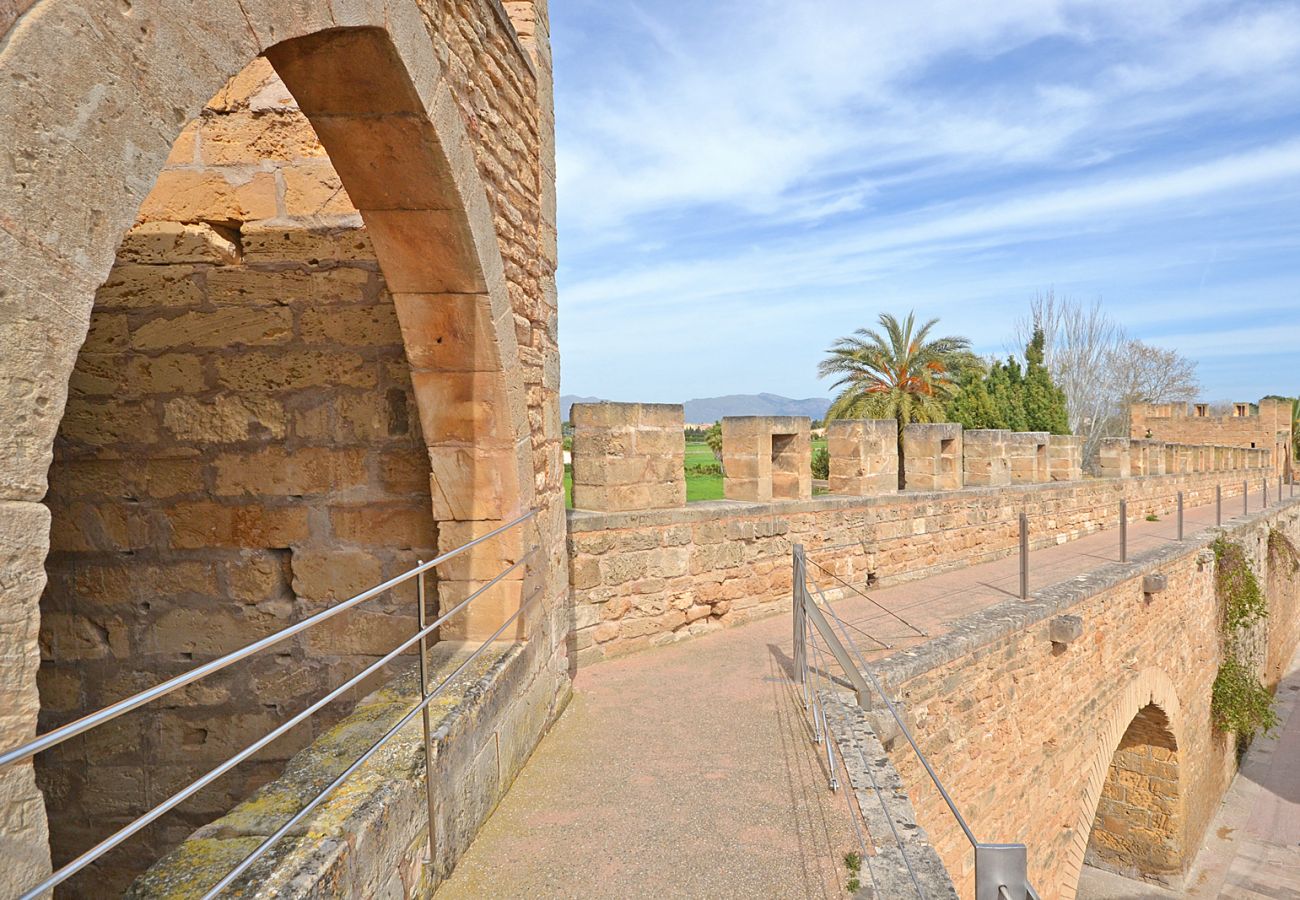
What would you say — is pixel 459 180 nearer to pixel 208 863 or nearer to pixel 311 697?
pixel 208 863

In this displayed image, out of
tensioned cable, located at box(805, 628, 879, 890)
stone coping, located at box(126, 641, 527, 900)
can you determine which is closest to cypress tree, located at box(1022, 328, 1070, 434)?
tensioned cable, located at box(805, 628, 879, 890)

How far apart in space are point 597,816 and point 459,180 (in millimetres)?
2789

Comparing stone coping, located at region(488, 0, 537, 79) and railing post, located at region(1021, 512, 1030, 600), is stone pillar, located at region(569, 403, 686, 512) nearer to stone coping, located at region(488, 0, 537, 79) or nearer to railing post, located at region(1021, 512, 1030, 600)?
stone coping, located at region(488, 0, 537, 79)

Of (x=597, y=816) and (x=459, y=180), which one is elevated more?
(x=459, y=180)

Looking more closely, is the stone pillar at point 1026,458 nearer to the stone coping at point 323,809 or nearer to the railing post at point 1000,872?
the stone coping at point 323,809

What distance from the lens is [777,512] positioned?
7.45 metres

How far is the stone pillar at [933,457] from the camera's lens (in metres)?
9.78

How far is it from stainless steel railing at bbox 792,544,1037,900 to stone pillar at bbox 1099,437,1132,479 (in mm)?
11346

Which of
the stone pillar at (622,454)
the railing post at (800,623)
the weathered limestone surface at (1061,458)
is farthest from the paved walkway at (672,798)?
the weathered limestone surface at (1061,458)

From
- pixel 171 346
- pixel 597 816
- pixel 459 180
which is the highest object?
pixel 459 180

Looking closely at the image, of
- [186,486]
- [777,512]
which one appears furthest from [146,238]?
[777,512]

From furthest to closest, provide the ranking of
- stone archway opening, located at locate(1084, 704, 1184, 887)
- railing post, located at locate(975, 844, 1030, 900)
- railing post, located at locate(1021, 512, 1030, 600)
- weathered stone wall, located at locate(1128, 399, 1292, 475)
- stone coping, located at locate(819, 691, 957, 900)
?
weathered stone wall, located at locate(1128, 399, 1292, 475), stone archway opening, located at locate(1084, 704, 1184, 887), railing post, located at locate(1021, 512, 1030, 600), stone coping, located at locate(819, 691, 957, 900), railing post, located at locate(975, 844, 1030, 900)

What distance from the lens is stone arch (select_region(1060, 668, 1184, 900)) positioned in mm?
8547

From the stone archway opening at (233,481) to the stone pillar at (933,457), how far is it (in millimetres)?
6930
